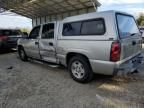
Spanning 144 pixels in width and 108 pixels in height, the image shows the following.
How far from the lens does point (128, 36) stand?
14.5 feet

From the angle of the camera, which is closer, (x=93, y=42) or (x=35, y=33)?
(x=93, y=42)

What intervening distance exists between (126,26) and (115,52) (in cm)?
102

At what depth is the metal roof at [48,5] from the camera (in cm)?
1827

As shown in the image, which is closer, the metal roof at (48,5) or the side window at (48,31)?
the side window at (48,31)

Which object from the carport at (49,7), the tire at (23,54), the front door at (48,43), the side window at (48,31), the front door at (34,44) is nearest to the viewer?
the front door at (48,43)

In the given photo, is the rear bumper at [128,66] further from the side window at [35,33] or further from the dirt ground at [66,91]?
the side window at [35,33]

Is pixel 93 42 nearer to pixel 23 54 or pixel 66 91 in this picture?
pixel 66 91

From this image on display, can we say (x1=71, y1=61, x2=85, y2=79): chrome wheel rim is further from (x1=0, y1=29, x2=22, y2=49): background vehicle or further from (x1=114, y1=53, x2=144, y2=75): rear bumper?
(x1=0, y1=29, x2=22, y2=49): background vehicle

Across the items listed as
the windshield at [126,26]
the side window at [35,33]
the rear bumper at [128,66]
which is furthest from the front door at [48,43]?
the rear bumper at [128,66]

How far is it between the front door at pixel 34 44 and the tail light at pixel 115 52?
11.3ft

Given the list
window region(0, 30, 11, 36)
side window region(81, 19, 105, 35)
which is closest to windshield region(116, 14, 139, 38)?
side window region(81, 19, 105, 35)

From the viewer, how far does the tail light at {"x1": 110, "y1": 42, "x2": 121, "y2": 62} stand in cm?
396

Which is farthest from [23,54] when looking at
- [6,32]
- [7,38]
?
[6,32]

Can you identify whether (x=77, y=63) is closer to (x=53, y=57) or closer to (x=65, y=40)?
(x=65, y=40)
